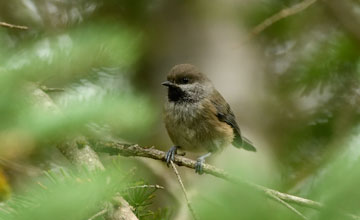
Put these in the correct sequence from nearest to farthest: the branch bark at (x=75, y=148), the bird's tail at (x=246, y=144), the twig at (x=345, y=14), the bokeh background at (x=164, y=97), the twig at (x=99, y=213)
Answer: the bokeh background at (x=164, y=97), the twig at (x=99, y=213), the branch bark at (x=75, y=148), the twig at (x=345, y=14), the bird's tail at (x=246, y=144)

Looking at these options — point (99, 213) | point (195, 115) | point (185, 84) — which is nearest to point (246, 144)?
point (195, 115)

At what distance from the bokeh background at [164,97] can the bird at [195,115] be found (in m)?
0.22

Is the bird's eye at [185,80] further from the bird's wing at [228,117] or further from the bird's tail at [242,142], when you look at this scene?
the bird's tail at [242,142]

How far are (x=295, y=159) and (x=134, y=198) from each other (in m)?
1.97

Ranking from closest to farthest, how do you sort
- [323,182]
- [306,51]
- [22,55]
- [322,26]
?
[323,182], [22,55], [306,51], [322,26]

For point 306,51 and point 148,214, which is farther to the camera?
point 306,51

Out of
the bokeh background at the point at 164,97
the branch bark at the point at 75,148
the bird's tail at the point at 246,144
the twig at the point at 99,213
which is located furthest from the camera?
the bird's tail at the point at 246,144

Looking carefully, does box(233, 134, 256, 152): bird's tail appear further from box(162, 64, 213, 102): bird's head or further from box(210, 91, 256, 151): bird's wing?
box(162, 64, 213, 102): bird's head

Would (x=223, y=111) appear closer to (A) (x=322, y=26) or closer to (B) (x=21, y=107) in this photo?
(A) (x=322, y=26)

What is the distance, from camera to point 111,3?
14.7 ft

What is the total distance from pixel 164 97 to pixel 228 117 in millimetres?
653

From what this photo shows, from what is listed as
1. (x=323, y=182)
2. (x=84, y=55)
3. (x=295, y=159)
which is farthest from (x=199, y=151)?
(x=323, y=182)

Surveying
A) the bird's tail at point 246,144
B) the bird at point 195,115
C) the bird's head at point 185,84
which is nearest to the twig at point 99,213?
the bird at point 195,115

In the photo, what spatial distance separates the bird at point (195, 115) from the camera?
381cm
